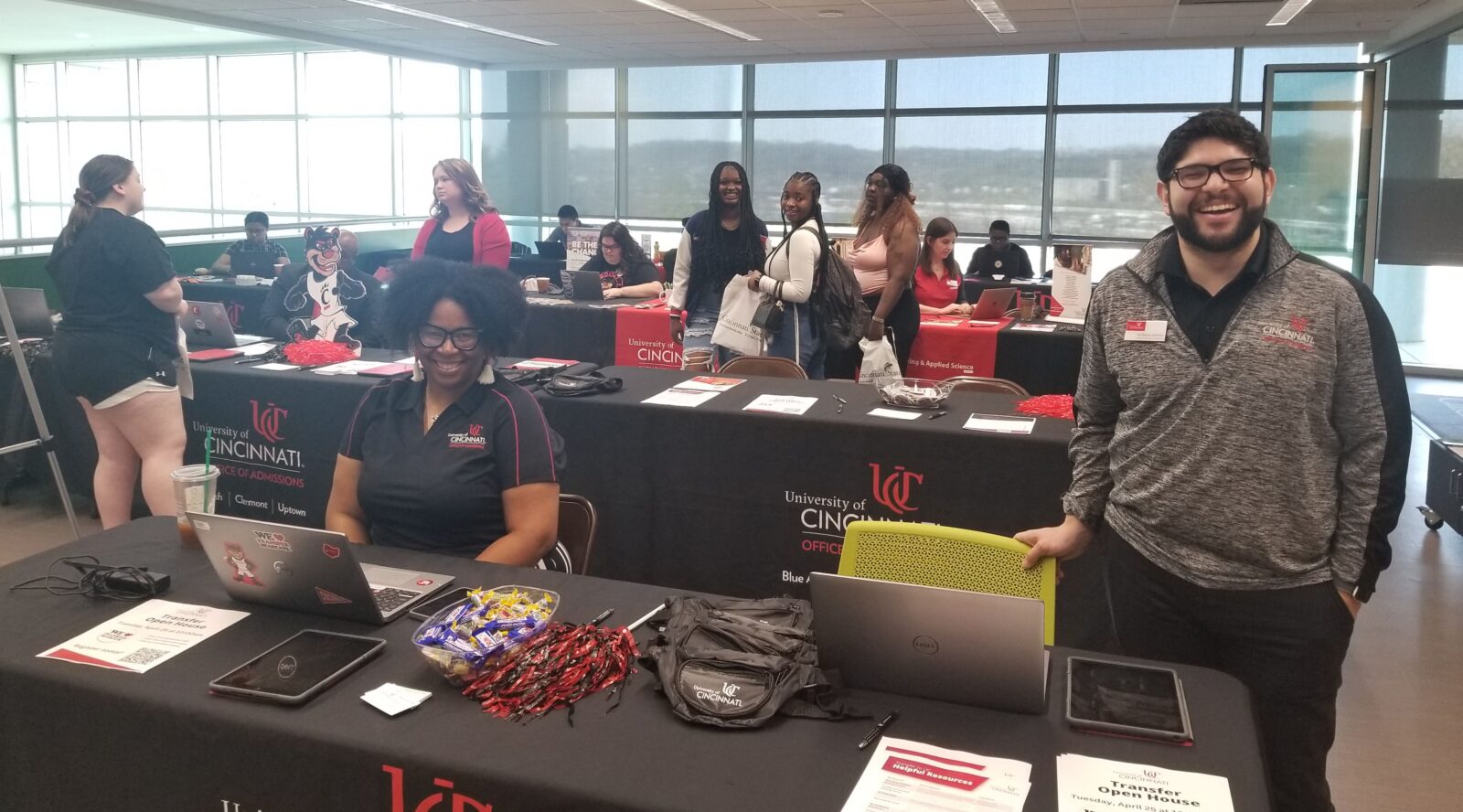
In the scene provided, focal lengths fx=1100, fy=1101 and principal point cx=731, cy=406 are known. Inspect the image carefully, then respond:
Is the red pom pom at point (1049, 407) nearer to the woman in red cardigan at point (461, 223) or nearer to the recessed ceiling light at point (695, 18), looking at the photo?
the woman in red cardigan at point (461, 223)

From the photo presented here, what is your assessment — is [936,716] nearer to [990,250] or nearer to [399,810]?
[399,810]

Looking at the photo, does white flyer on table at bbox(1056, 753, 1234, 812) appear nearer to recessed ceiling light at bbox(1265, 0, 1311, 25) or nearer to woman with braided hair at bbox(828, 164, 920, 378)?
woman with braided hair at bbox(828, 164, 920, 378)

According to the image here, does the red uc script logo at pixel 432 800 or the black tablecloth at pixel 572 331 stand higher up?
the black tablecloth at pixel 572 331

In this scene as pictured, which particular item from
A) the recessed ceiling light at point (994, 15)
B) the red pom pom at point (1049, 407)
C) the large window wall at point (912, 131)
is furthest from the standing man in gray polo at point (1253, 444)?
the large window wall at point (912, 131)

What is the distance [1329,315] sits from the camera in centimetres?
179

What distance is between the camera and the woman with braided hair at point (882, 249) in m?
5.06

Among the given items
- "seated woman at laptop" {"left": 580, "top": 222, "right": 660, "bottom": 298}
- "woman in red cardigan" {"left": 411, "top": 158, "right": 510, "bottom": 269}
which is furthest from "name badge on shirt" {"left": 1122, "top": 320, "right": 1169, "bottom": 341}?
"seated woman at laptop" {"left": 580, "top": 222, "right": 660, "bottom": 298}

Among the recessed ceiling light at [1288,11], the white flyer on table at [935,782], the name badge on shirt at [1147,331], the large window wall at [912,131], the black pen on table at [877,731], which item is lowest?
the white flyer on table at [935,782]

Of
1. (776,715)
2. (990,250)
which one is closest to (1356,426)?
(776,715)

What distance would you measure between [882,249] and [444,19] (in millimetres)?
5917

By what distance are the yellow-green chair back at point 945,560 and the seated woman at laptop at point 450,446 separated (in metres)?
0.75

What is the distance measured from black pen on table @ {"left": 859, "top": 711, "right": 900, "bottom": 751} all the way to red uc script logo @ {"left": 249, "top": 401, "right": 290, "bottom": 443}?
3313 mm

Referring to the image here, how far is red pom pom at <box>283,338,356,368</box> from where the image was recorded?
4.41 meters

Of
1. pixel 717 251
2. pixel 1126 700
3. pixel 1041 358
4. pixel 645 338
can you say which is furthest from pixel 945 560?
pixel 645 338
